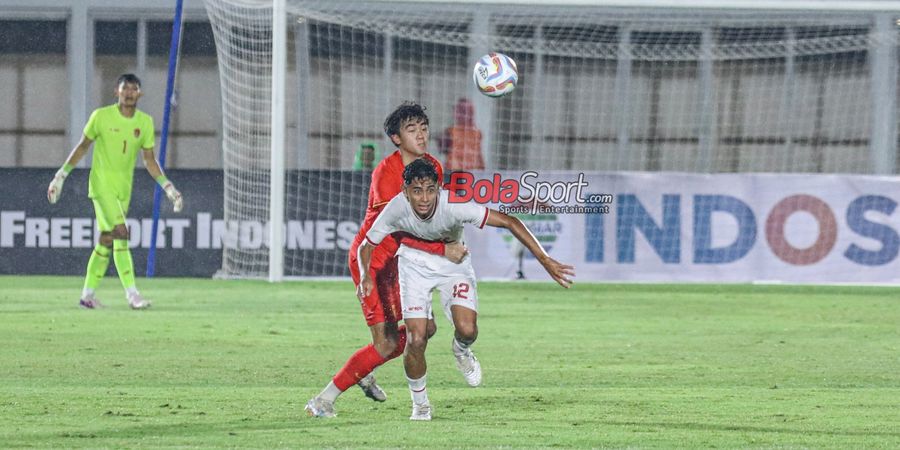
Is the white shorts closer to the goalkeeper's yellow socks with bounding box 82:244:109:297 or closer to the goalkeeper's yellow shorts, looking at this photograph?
the goalkeeper's yellow shorts

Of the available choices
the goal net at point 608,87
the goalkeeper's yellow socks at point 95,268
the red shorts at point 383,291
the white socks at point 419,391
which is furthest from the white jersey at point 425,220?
the goal net at point 608,87

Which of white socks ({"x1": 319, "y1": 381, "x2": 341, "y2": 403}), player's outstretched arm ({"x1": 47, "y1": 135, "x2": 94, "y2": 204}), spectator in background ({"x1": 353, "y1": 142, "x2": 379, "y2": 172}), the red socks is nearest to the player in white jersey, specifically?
the red socks

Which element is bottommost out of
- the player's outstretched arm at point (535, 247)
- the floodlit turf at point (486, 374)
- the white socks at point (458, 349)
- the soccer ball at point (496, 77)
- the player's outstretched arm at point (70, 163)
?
the floodlit turf at point (486, 374)

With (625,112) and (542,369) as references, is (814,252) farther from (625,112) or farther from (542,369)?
(542,369)

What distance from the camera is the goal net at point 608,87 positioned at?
76.1 feet

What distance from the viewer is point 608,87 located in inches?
995

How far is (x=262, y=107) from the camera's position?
1908 centimetres

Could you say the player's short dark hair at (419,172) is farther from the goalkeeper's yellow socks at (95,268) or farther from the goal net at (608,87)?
the goal net at (608,87)

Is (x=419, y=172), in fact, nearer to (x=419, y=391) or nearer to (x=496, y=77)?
(x=419, y=391)

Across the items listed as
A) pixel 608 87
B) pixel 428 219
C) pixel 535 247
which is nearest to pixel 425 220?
pixel 428 219

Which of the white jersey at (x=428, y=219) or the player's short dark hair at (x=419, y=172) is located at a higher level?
the player's short dark hair at (x=419, y=172)

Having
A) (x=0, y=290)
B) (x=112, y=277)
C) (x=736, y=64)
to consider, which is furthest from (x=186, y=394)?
(x=736, y=64)

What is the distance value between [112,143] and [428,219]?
7.35m

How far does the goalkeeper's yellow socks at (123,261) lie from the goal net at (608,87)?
750 cm
